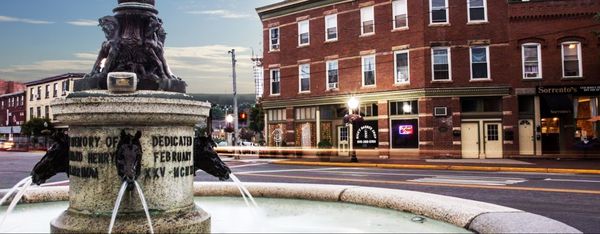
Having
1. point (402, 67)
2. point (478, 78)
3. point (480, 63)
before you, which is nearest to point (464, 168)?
point (478, 78)

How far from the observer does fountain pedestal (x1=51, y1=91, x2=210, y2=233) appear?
186 inches

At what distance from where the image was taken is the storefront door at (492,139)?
27266mm

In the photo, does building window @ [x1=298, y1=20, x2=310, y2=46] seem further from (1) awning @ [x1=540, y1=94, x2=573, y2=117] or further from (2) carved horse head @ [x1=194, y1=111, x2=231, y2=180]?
(2) carved horse head @ [x1=194, y1=111, x2=231, y2=180]

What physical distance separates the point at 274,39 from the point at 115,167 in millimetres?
31771

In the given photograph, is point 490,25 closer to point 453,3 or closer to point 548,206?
point 453,3

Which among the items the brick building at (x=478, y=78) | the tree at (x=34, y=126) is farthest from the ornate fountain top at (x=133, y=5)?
the tree at (x=34, y=126)

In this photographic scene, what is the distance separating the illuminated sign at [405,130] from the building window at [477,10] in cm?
712

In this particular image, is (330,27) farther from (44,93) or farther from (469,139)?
(44,93)

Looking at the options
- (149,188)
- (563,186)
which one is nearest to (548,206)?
(563,186)

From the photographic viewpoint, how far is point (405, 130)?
2873 centimetres

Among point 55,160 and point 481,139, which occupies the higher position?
point 55,160

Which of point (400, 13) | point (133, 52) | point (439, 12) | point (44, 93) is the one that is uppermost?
point (400, 13)

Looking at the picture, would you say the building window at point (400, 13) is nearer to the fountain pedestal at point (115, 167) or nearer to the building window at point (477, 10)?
the building window at point (477, 10)

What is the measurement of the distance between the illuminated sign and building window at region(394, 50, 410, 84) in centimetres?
267
